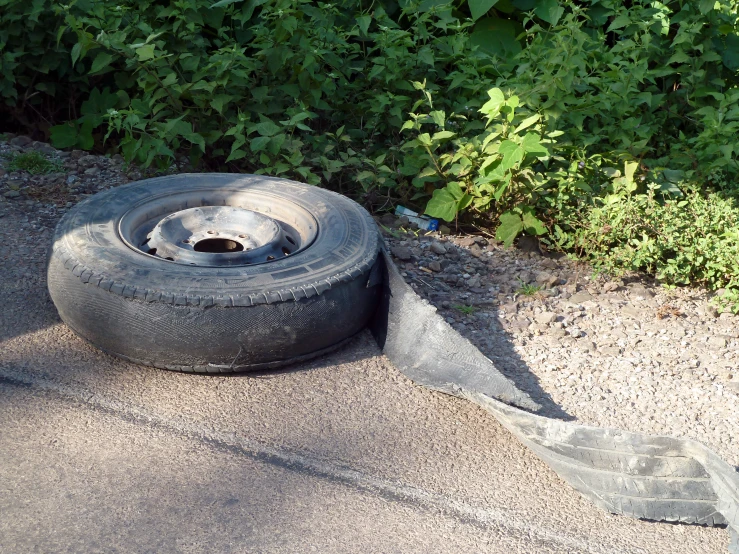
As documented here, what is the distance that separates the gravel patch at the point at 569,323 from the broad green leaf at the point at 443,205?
0.14m

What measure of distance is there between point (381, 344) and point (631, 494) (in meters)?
1.19

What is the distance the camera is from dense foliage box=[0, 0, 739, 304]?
167 inches

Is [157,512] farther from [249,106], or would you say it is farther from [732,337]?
[249,106]

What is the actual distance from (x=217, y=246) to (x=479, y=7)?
2.85 m

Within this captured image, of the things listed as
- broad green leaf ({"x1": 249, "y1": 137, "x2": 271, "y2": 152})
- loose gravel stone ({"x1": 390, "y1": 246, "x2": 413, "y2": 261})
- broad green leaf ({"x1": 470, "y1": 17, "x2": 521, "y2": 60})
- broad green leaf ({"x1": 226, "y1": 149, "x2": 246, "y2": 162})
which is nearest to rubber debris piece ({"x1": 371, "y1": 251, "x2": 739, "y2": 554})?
loose gravel stone ({"x1": 390, "y1": 246, "x2": 413, "y2": 261})

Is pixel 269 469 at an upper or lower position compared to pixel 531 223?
lower

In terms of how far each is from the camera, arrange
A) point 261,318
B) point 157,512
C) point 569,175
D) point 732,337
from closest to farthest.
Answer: point 157,512, point 261,318, point 732,337, point 569,175

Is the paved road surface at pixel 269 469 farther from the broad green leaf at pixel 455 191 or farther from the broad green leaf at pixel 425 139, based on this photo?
the broad green leaf at pixel 425 139

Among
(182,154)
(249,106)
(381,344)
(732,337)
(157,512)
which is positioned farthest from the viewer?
(182,154)

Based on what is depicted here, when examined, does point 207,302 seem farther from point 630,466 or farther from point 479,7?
point 479,7

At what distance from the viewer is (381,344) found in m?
3.46

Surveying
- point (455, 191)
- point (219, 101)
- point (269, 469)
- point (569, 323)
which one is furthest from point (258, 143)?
point (269, 469)

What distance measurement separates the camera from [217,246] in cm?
381

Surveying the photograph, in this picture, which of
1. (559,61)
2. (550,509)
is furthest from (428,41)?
(550,509)
